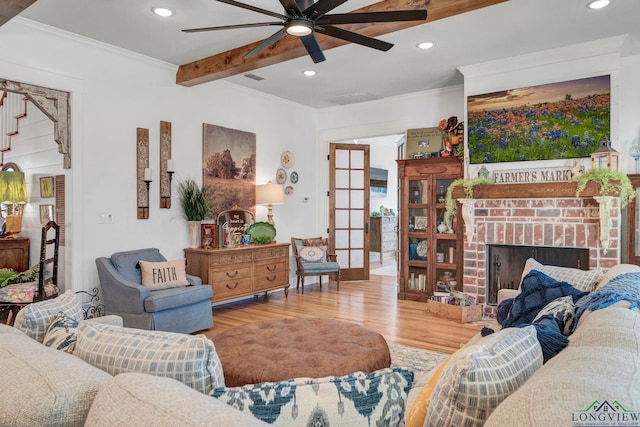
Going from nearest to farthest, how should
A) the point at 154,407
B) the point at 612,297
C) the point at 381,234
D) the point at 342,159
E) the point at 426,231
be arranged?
the point at 154,407 → the point at 612,297 → the point at 426,231 → the point at 342,159 → the point at 381,234

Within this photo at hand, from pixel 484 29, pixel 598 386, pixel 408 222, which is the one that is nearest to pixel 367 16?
pixel 484 29

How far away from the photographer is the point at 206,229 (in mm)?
5293

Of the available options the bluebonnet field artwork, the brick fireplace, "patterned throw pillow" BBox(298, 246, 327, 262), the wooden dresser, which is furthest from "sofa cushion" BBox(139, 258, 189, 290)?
the bluebonnet field artwork

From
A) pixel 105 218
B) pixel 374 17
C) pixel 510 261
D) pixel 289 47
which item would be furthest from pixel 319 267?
pixel 374 17

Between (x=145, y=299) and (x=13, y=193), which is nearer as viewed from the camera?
(x=145, y=299)

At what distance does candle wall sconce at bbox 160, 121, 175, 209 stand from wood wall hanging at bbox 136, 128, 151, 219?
19cm

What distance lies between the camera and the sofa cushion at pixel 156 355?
1.09 meters

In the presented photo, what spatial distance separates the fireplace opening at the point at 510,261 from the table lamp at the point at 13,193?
5897 mm

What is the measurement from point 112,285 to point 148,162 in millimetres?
1458

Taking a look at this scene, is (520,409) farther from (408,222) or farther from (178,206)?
(408,222)

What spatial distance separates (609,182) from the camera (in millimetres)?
4184

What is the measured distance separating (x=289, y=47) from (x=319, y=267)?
344cm

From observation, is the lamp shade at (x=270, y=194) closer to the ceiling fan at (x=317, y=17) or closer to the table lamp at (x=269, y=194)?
the table lamp at (x=269, y=194)

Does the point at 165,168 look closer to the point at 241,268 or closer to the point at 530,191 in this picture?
the point at 241,268
